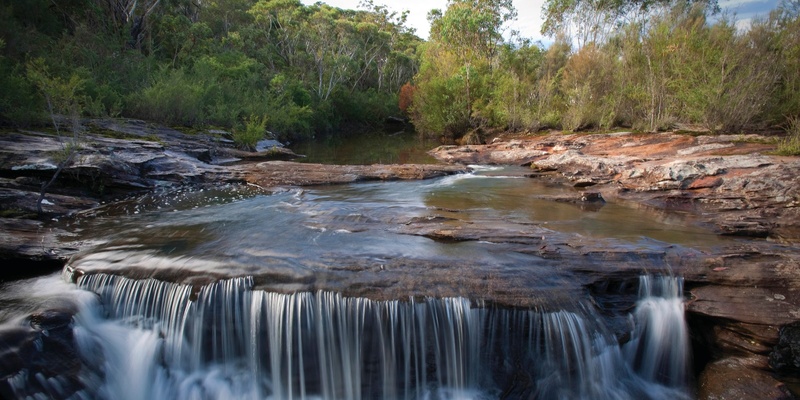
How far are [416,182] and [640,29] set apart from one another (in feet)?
55.2

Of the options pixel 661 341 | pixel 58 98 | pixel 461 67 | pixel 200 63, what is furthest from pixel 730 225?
pixel 200 63

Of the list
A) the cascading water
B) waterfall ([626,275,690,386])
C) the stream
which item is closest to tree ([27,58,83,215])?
the stream

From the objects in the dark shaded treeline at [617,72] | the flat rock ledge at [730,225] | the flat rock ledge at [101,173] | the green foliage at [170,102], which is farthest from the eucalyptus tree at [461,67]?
the green foliage at [170,102]

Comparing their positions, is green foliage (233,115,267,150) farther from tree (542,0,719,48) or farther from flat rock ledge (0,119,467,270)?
tree (542,0,719,48)

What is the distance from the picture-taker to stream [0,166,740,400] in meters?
5.37

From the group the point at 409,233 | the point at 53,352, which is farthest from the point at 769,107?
the point at 53,352

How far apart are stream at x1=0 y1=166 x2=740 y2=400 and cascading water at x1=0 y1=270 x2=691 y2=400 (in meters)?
0.02

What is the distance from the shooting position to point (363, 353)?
5469mm

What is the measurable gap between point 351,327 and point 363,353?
1.27 ft

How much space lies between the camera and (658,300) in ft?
19.6

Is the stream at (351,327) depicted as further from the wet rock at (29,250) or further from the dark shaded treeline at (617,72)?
the dark shaded treeline at (617,72)

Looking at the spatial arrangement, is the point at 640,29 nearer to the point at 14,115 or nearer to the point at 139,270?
the point at 139,270

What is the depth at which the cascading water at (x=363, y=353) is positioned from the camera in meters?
5.39

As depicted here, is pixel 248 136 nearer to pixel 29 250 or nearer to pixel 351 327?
pixel 29 250
